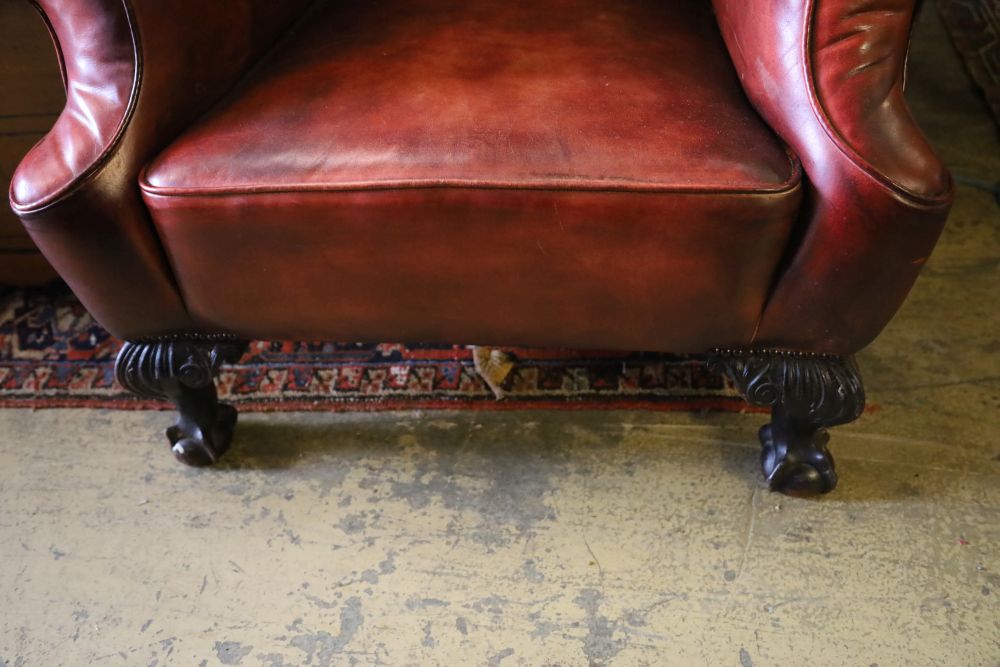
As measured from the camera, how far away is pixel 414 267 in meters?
0.90

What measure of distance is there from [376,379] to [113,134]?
0.55 m

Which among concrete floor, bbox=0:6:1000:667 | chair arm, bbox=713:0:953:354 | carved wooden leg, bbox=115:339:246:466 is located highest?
chair arm, bbox=713:0:953:354

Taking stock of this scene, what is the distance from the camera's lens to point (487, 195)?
83 centimetres

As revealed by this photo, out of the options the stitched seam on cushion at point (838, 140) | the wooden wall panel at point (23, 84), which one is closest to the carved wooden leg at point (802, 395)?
the stitched seam on cushion at point (838, 140)

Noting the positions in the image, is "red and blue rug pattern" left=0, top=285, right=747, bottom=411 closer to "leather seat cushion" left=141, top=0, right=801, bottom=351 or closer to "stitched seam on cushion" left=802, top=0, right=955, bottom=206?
"leather seat cushion" left=141, top=0, right=801, bottom=351

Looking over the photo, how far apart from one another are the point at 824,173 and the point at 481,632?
642 millimetres

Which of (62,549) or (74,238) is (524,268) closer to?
(74,238)

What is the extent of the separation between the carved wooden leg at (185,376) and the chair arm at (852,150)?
72 cm

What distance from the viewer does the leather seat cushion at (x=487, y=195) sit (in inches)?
32.3

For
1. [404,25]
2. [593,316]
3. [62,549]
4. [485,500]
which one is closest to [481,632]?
[485,500]

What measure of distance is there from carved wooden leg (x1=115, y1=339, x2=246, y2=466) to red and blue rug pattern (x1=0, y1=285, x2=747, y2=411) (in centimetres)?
12

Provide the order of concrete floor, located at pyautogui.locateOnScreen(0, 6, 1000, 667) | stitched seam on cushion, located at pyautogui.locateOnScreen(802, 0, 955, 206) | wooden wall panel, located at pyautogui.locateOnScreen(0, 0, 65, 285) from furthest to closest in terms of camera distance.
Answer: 1. wooden wall panel, located at pyautogui.locateOnScreen(0, 0, 65, 285)
2. concrete floor, located at pyautogui.locateOnScreen(0, 6, 1000, 667)
3. stitched seam on cushion, located at pyautogui.locateOnScreen(802, 0, 955, 206)

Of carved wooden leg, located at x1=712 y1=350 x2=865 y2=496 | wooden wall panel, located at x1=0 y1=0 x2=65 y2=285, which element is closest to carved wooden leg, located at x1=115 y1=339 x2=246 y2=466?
wooden wall panel, located at x1=0 y1=0 x2=65 y2=285

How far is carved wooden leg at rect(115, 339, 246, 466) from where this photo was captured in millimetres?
1030
